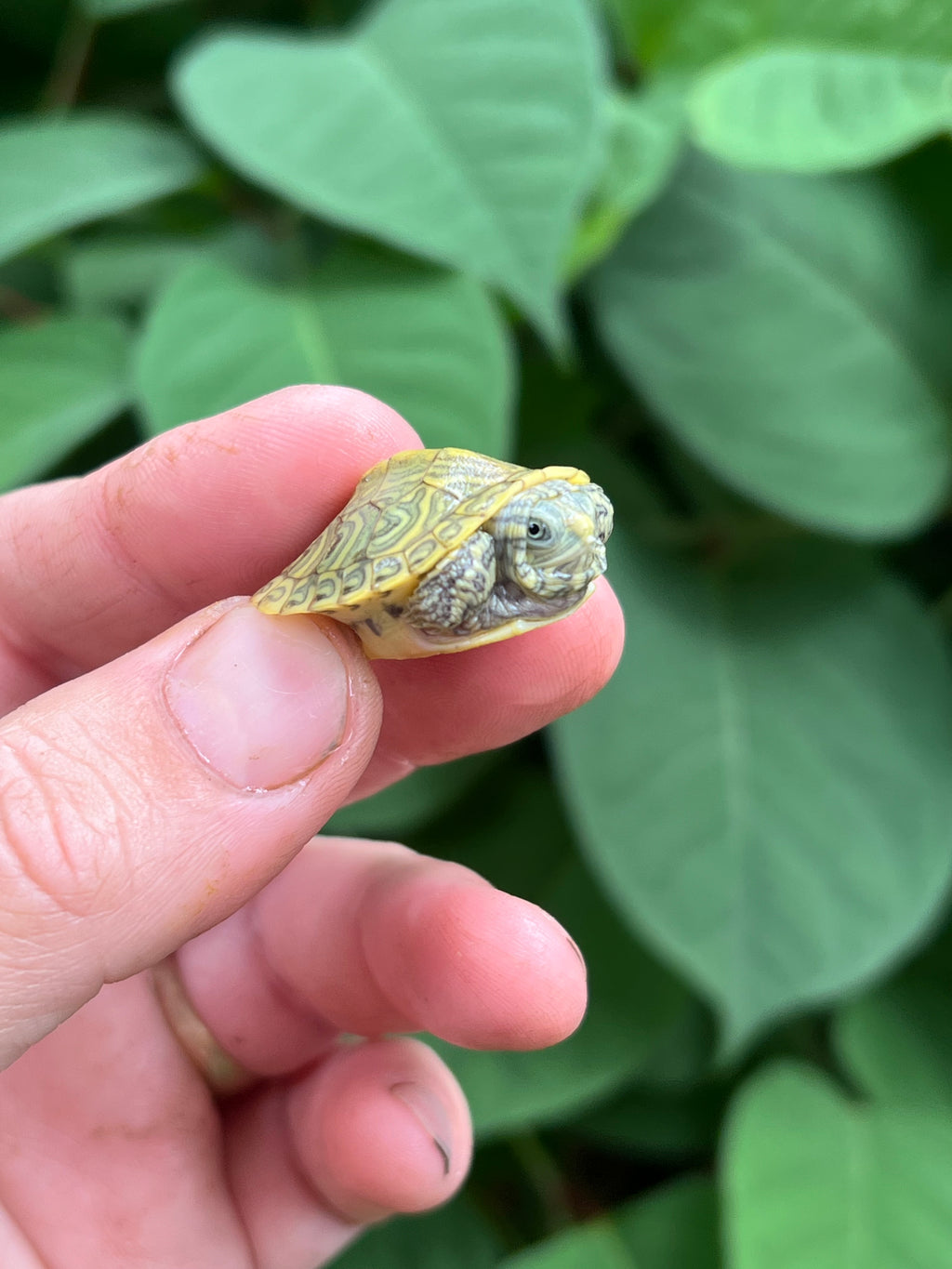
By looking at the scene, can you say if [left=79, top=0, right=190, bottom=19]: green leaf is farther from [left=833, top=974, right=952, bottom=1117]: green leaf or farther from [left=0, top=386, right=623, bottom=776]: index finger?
[left=833, top=974, right=952, bottom=1117]: green leaf

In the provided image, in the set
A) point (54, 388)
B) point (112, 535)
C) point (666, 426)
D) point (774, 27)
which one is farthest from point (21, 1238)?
point (774, 27)

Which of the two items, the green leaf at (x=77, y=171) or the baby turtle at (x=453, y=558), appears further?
the green leaf at (x=77, y=171)

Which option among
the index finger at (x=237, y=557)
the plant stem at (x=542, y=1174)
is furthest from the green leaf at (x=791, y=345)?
the plant stem at (x=542, y=1174)

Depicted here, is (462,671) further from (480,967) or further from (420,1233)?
(420,1233)

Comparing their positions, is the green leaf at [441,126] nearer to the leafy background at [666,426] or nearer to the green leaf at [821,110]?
the leafy background at [666,426]

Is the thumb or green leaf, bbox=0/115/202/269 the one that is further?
green leaf, bbox=0/115/202/269

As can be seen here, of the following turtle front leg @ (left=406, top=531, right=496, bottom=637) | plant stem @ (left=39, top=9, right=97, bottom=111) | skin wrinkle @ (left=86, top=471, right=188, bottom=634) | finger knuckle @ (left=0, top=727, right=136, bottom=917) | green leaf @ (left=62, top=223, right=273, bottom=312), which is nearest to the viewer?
finger knuckle @ (left=0, top=727, right=136, bottom=917)

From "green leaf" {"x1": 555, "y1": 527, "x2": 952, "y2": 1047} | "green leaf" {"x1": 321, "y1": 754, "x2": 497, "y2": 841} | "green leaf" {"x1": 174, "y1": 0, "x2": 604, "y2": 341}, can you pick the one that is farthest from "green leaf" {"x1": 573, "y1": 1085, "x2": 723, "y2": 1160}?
"green leaf" {"x1": 174, "y1": 0, "x2": 604, "y2": 341}

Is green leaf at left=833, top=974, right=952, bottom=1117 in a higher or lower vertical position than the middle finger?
lower
